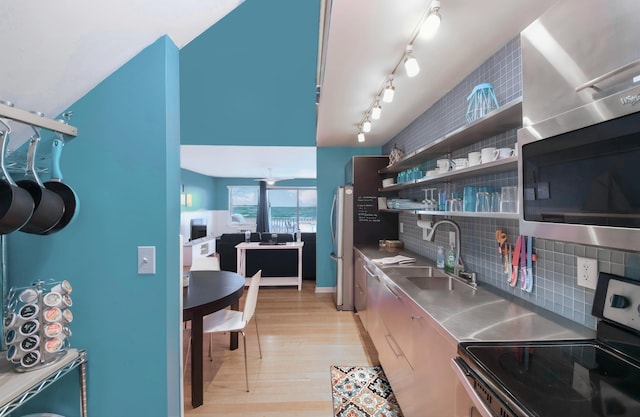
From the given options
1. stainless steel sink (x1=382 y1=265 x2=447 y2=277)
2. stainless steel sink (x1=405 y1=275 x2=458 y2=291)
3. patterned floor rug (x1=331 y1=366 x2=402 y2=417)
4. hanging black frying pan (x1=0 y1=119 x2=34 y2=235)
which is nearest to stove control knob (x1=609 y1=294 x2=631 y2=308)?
stainless steel sink (x1=405 y1=275 x2=458 y2=291)

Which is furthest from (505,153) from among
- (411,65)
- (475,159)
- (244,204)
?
(244,204)

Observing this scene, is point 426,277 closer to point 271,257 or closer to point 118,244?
point 118,244

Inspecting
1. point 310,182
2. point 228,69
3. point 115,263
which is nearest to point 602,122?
point 115,263

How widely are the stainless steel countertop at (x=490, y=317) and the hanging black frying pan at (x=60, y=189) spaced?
172 centimetres

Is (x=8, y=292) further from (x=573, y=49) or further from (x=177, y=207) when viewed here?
(x=573, y=49)

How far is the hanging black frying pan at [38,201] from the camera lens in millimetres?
1107

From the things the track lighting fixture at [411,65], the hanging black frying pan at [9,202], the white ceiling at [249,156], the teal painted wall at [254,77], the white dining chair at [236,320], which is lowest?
the white dining chair at [236,320]

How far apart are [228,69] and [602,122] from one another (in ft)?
15.2

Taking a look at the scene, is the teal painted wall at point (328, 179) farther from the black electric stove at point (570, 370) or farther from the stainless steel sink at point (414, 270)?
the black electric stove at point (570, 370)

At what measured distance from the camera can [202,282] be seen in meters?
2.56

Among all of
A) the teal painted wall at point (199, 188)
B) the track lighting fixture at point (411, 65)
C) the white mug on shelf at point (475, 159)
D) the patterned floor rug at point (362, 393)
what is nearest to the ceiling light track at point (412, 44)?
the track lighting fixture at point (411, 65)

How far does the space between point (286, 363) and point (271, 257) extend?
254cm

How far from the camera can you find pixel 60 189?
1.26 meters

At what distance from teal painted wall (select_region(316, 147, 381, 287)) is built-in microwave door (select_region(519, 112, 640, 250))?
3.51 m
